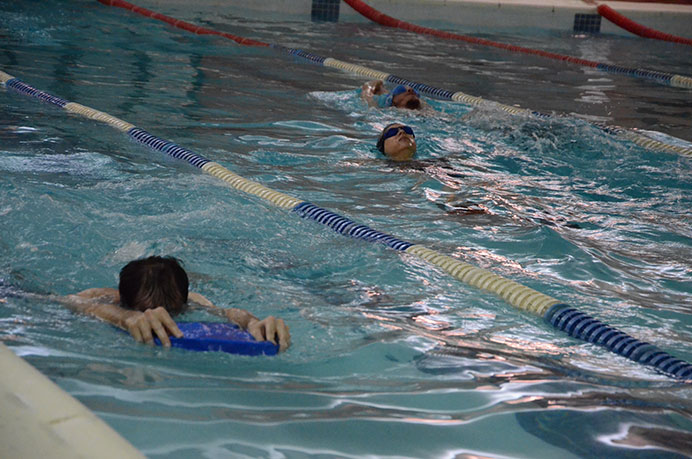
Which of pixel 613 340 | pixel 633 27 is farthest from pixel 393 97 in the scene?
pixel 633 27

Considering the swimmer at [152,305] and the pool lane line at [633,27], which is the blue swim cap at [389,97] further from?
the pool lane line at [633,27]

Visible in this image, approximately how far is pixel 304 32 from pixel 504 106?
5.54m

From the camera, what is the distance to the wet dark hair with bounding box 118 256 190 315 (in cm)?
262

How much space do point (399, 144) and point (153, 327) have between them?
11.9 ft

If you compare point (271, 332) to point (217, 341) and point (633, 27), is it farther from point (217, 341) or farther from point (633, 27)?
point (633, 27)

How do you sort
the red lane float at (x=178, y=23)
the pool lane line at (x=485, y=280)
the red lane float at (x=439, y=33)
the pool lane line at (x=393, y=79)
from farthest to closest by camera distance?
1. the red lane float at (x=439, y=33)
2. the red lane float at (x=178, y=23)
3. the pool lane line at (x=393, y=79)
4. the pool lane line at (x=485, y=280)

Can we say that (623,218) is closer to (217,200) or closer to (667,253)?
(667,253)

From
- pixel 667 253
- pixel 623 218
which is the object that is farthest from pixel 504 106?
pixel 667 253

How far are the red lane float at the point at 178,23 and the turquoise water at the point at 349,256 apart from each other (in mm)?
1987

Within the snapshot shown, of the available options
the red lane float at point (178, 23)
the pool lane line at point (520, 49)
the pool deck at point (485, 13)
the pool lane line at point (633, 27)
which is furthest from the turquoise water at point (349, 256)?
the pool lane line at point (633, 27)

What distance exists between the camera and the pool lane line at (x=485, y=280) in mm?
2854

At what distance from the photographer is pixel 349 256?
3791mm

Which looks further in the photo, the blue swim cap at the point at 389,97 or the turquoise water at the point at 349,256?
the blue swim cap at the point at 389,97

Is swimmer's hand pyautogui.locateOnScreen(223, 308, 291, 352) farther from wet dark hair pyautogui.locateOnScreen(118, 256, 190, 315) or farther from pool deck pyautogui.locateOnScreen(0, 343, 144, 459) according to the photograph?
pool deck pyautogui.locateOnScreen(0, 343, 144, 459)
